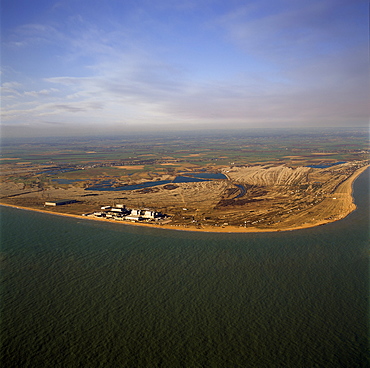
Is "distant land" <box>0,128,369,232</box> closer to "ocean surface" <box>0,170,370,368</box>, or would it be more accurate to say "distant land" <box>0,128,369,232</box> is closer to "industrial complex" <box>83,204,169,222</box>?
"industrial complex" <box>83,204,169,222</box>

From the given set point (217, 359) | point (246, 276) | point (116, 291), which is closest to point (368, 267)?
point (246, 276)

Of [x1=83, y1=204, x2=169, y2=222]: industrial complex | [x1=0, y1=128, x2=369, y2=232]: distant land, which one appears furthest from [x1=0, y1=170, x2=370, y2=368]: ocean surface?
[x1=0, y1=128, x2=369, y2=232]: distant land

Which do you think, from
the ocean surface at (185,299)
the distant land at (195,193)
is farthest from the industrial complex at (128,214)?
the ocean surface at (185,299)

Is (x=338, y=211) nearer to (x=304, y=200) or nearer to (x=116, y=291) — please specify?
(x=304, y=200)

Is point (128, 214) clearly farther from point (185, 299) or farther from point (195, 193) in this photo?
point (185, 299)

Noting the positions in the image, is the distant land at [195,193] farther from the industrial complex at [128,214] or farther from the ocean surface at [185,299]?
the ocean surface at [185,299]

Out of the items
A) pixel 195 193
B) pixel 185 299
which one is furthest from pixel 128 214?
pixel 185 299

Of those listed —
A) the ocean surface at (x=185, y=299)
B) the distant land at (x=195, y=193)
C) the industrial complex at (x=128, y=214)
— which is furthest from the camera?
the distant land at (x=195, y=193)

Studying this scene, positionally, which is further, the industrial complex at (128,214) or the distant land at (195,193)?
the distant land at (195,193)
